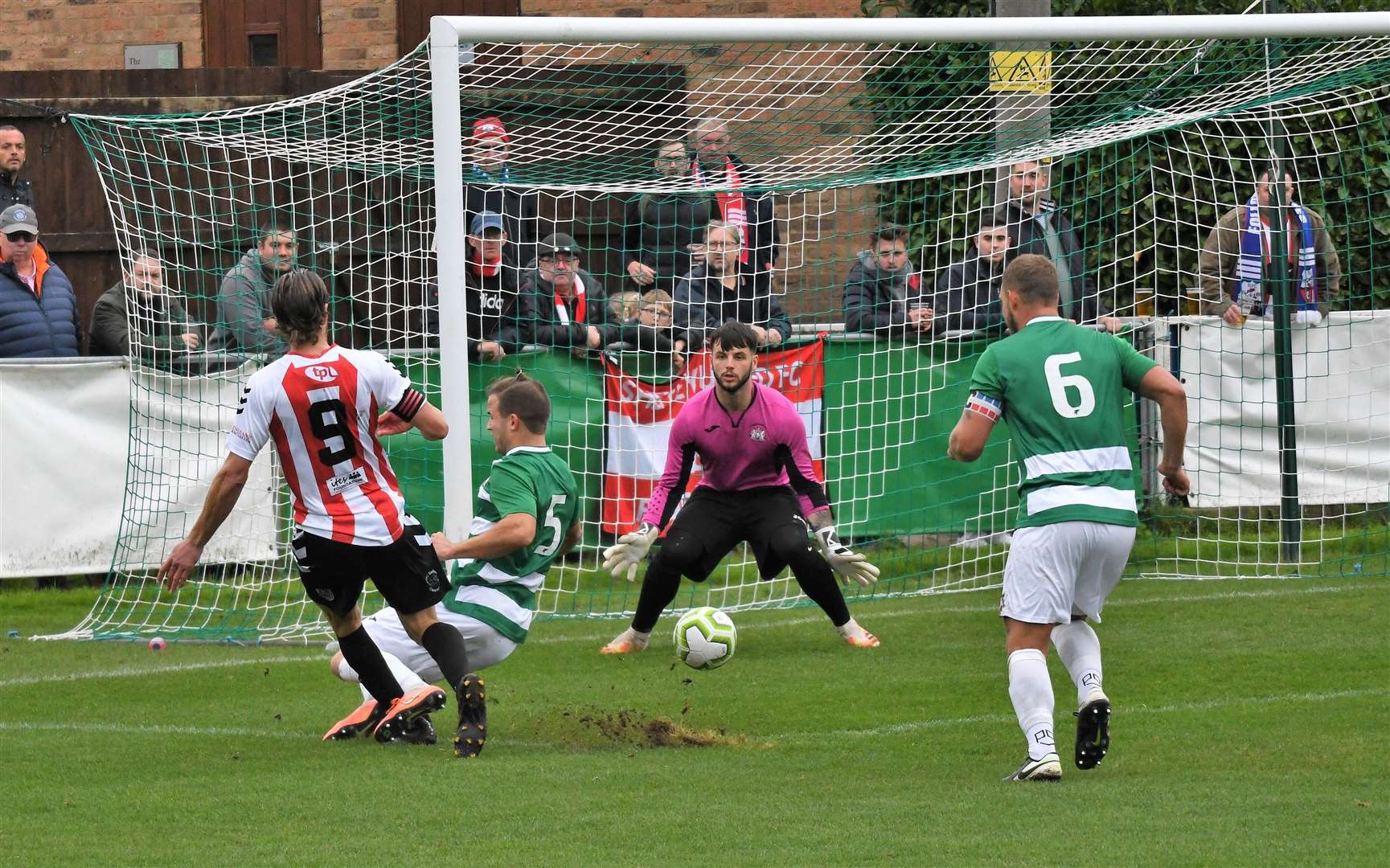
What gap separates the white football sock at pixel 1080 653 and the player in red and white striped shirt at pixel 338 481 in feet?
6.92

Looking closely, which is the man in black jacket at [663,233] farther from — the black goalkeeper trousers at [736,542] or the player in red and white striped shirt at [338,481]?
the player in red and white striped shirt at [338,481]

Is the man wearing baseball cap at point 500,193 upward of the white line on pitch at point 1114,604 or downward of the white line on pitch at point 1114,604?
upward

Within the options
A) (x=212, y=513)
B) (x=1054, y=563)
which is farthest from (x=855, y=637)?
(x=212, y=513)

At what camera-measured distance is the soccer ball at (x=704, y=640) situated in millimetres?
8062

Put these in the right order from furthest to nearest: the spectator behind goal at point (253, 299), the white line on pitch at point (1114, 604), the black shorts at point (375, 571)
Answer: the spectator behind goal at point (253, 299), the white line on pitch at point (1114, 604), the black shorts at point (375, 571)

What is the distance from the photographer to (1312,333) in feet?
38.2

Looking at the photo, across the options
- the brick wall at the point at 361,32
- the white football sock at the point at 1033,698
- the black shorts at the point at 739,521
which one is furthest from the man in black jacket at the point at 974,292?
the brick wall at the point at 361,32

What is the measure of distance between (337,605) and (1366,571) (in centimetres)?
696

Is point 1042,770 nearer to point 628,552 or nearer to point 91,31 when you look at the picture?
point 628,552

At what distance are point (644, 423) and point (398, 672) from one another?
4.72 m

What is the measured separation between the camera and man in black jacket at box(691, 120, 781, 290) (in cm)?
1077

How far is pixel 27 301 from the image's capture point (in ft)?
38.3

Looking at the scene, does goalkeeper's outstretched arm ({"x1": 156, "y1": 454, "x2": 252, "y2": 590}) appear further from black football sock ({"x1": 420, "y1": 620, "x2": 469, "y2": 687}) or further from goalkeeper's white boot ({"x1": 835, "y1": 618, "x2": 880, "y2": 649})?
goalkeeper's white boot ({"x1": 835, "y1": 618, "x2": 880, "y2": 649})

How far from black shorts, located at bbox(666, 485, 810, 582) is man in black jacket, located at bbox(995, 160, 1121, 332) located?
110 inches
